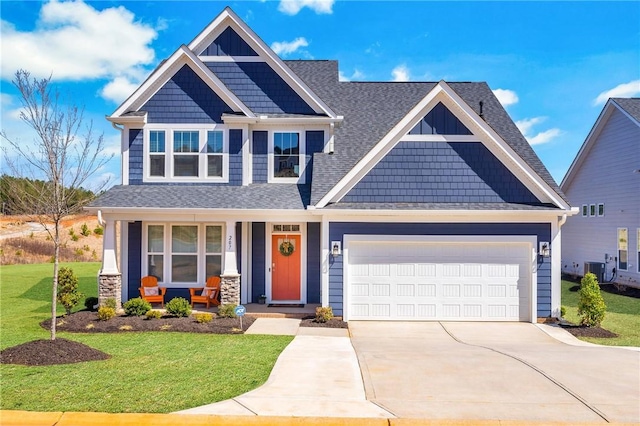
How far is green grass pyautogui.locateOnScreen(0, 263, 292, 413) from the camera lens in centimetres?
564

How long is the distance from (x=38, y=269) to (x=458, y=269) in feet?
76.3

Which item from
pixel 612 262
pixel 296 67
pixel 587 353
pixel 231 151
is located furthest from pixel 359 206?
pixel 612 262

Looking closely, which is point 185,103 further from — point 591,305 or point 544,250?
point 591,305

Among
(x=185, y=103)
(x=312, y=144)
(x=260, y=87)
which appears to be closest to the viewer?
(x=185, y=103)

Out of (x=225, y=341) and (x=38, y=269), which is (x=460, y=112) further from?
(x=38, y=269)

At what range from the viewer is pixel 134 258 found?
44.8 feet

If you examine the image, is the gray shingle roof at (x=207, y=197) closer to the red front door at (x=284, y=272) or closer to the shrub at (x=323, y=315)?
the red front door at (x=284, y=272)

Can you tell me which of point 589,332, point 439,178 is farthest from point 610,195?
point 439,178

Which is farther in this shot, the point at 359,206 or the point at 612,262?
the point at 612,262

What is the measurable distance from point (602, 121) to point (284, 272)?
57.4 feet

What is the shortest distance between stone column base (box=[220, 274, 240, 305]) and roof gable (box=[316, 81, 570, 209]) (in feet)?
10.7

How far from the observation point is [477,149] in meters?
12.0

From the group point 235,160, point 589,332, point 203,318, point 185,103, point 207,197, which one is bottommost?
point 589,332

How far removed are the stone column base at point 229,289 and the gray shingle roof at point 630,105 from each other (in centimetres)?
1821
